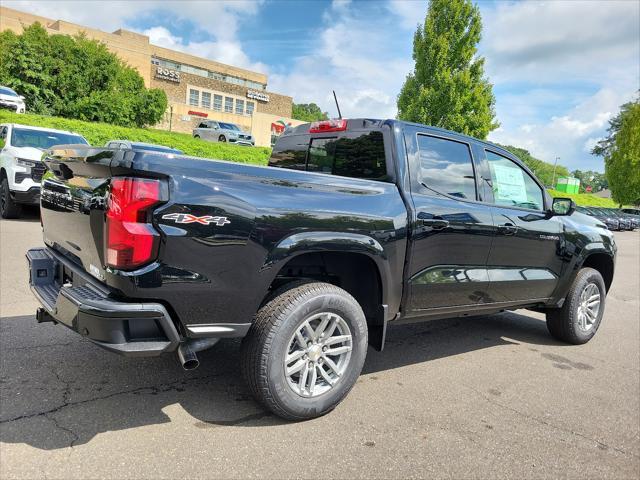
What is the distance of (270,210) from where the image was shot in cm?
287

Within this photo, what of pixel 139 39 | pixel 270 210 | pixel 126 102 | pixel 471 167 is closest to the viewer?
pixel 270 210

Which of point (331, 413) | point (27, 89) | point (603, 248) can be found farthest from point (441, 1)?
point (27, 89)

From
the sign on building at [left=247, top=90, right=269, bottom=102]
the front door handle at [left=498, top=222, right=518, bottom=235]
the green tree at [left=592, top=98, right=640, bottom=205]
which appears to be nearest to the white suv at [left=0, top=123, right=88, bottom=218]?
the front door handle at [left=498, top=222, right=518, bottom=235]

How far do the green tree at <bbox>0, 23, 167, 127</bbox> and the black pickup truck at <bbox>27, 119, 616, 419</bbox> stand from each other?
27.5 meters

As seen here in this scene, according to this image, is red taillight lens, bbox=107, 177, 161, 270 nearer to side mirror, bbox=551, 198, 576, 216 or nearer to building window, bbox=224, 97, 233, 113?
side mirror, bbox=551, 198, 576, 216

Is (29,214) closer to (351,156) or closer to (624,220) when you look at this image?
(351,156)

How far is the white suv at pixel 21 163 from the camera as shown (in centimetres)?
977

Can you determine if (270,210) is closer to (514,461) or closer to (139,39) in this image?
(514,461)

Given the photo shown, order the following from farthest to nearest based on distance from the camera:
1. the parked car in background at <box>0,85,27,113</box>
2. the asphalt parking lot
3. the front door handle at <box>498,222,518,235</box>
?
the parked car in background at <box>0,85,27,113</box>
the front door handle at <box>498,222,518,235</box>
the asphalt parking lot

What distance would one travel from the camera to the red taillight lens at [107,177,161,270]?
2521 mm

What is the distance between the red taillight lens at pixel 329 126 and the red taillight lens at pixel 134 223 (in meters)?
1.92

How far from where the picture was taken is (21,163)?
974 centimetres

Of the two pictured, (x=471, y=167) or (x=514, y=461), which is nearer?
(x=514, y=461)

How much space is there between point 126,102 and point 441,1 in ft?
61.9
